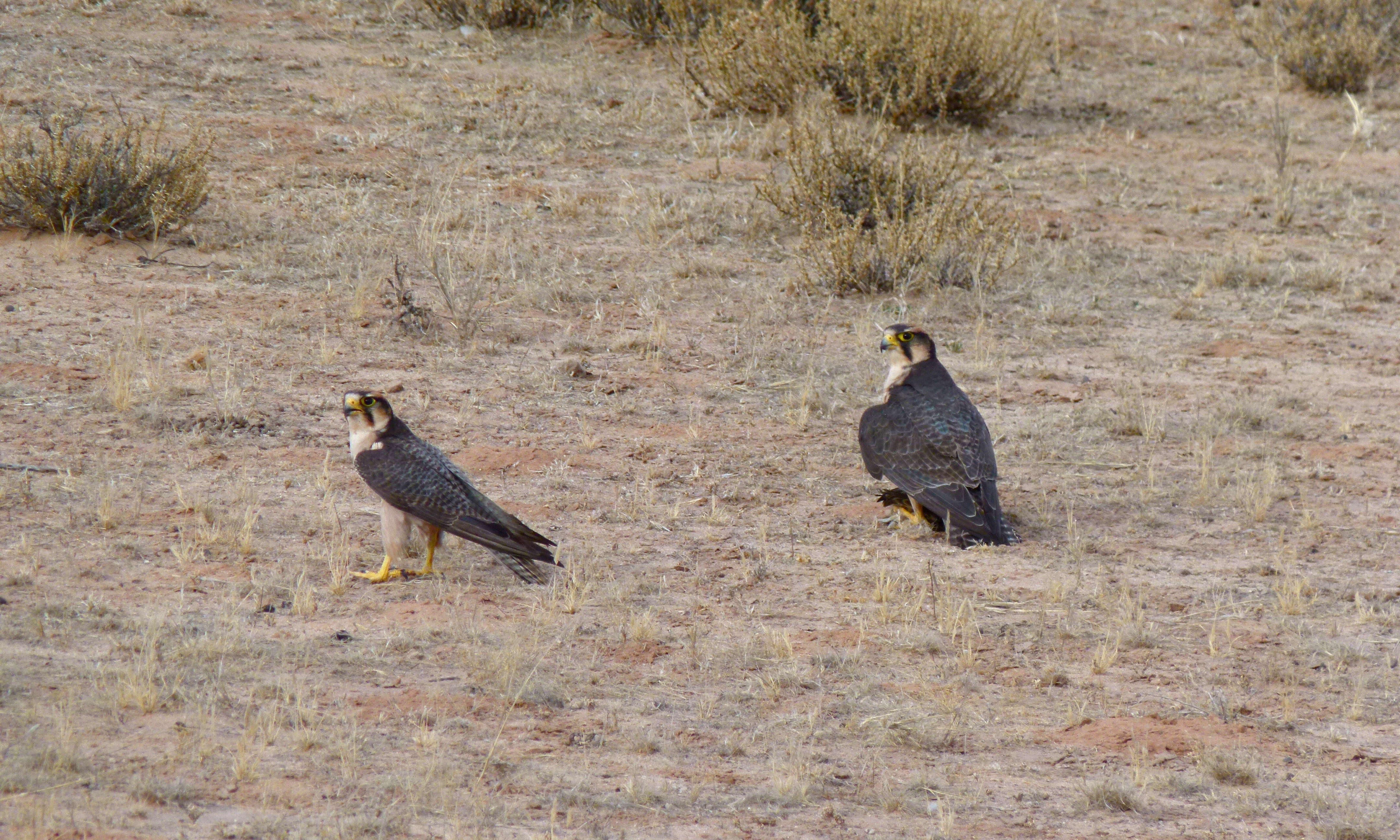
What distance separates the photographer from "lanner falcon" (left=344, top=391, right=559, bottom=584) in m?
5.84

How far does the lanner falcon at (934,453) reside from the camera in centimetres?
658

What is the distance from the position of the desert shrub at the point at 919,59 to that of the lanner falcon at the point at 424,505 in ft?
24.9

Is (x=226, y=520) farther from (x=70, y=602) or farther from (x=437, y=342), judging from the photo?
(x=437, y=342)

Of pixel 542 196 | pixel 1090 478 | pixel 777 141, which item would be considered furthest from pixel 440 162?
pixel 1090 478

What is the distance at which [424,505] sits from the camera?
19.3ft

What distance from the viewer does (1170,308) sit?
10.0 metres

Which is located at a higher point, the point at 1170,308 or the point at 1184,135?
the point at 1184,135

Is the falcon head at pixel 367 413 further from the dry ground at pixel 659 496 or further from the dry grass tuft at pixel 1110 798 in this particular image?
the dry grass tuft at pixel 1110 798

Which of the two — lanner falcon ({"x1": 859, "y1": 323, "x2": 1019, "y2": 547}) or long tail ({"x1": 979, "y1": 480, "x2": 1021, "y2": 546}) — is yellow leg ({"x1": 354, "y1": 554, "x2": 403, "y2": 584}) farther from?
long tail ({"x1": 979, "y1": 480, "x2": 1021, "y2": 546})

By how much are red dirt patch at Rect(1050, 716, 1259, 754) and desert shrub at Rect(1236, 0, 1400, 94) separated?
12020 millimetres

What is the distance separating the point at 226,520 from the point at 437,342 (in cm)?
270

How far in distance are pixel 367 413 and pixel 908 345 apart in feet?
8.82

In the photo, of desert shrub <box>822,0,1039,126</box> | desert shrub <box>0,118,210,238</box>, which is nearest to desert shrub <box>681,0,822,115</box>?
desert shrub <box>822,0,1039,126</box>

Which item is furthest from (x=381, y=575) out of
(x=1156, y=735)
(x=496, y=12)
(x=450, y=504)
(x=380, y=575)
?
(x=496, y=12)
